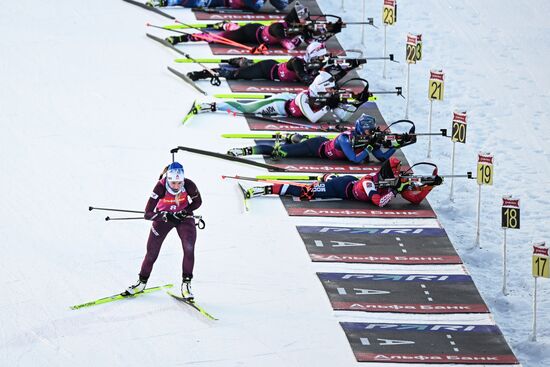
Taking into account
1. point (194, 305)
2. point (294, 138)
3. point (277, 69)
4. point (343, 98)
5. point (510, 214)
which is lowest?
point (194, 305)

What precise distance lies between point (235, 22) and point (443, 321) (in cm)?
887

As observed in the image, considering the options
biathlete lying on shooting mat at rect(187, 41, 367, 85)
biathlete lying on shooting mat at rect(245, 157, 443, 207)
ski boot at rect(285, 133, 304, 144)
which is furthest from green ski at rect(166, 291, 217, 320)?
biathlete lying on shooting mat at rect(187, 41, 367, 85)

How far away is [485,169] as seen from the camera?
1673 centimetres

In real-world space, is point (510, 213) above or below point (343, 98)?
below

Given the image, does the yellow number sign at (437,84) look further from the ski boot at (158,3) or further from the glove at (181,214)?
the ski boot at (158,3)

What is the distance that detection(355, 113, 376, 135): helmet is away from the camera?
17859mm

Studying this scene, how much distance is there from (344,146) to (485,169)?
2145 mm

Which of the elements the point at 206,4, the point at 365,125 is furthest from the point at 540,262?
the point at 206,4

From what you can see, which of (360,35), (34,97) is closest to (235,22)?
(360,35)

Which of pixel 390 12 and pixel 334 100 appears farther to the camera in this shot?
pixel 390 12

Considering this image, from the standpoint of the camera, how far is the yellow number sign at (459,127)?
1764cm

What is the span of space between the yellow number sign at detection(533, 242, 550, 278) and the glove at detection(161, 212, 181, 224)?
3498 mm

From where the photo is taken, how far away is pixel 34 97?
20.1m

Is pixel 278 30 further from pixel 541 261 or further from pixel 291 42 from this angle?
pixel 541 261
